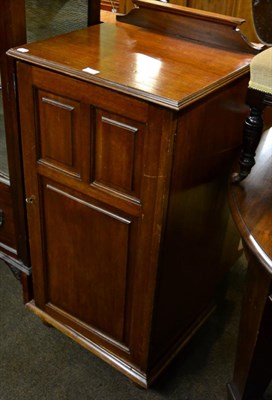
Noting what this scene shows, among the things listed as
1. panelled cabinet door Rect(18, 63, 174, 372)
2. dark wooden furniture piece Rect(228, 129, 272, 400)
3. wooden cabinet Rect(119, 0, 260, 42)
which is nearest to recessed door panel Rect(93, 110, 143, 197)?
panelled cabinet door Rect(18, 63, 174, 372)

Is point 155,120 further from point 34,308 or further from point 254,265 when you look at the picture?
point 34,308

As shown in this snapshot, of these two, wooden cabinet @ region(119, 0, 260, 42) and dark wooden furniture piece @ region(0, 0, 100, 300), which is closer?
dark wooden furniture piece @ region(0, 0, 100, 300)

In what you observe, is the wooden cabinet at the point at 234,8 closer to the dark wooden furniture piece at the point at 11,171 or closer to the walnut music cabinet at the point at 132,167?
the walnut music cabinet at the point at 132,167

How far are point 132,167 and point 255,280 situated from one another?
0.33m

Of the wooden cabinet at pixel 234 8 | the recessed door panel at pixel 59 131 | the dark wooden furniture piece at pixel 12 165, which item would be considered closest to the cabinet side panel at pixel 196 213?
the recessed door panel at pixel 59 131

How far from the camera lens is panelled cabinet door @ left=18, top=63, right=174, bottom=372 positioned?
0.98 m

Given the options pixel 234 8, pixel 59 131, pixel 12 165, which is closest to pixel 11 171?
pixel 12 165

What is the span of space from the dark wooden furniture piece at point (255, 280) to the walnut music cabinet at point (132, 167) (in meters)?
0.11

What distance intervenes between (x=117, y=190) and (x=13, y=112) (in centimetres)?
36

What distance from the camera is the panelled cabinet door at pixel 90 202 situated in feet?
3.20

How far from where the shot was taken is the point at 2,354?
139 centimetres

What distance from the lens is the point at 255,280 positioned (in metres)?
0.94

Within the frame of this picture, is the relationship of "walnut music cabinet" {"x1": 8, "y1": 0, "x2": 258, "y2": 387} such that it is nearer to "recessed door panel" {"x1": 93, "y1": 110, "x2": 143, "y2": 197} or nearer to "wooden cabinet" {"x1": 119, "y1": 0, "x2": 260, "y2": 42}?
"recessed door panel" {"x1": 93, "y1": 110, "x2": 143, "y2": 197}

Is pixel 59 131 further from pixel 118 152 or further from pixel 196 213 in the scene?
pixel 196 213
